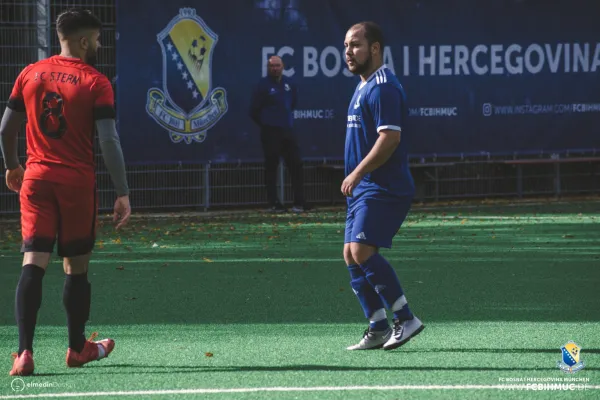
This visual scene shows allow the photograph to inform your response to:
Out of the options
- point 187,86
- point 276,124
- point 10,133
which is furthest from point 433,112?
point 10,133

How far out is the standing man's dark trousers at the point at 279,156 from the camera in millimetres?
18828

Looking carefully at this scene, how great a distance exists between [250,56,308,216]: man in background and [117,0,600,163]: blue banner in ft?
1.51

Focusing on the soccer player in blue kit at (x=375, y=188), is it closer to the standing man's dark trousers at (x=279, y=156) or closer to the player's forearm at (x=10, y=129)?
the player's forearm at (x=10, y=129)

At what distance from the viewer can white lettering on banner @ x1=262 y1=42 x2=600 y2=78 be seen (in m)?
19.5

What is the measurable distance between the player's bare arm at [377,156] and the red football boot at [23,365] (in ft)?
6.55

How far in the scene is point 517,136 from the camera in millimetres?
20797

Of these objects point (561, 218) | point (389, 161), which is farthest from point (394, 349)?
point (561, 218)

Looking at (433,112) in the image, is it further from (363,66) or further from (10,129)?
(10,129)

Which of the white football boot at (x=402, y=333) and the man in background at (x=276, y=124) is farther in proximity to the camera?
the man in background at (x=276, y=124)

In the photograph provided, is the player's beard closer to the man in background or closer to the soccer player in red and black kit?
the soccer player in red and black kit

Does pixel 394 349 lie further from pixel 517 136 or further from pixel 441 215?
pixel 517 136

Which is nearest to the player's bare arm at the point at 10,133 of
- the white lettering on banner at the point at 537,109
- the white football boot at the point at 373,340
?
the white football boot at the point at 373,340

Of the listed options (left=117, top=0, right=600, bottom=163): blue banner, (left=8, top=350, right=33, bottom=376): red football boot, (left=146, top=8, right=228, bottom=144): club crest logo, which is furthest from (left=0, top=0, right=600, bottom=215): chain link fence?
(left=8, top=350, right=33, bottom=376): red football boot

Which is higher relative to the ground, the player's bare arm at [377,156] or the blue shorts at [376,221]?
the player's bare arm at [377,156]
